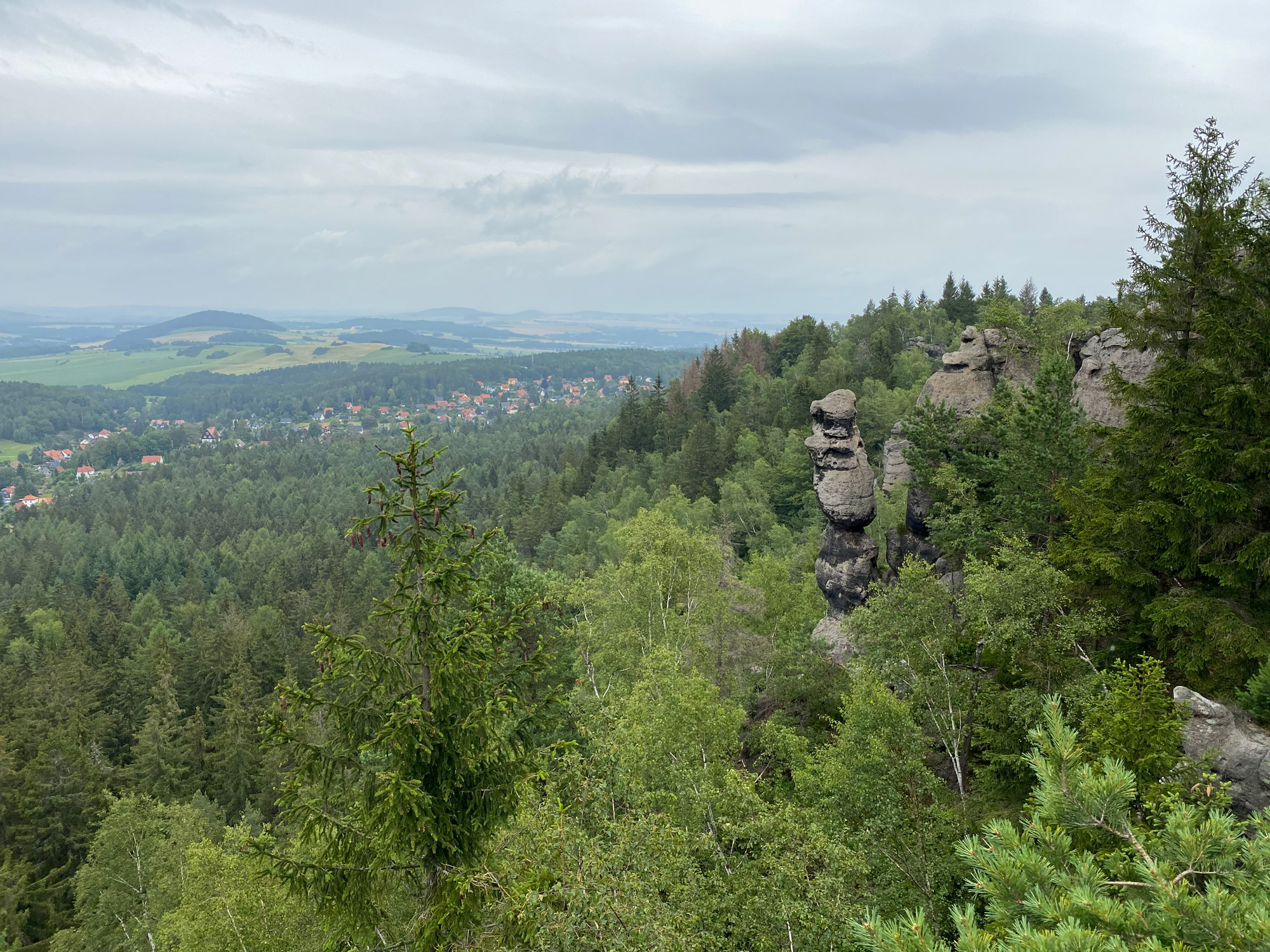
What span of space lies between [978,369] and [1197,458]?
2074 cm

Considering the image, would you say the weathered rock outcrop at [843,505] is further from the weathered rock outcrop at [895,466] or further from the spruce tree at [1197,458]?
the spruce tree at [1197,458]

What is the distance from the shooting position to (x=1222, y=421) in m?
16.8

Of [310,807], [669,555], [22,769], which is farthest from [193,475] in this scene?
[310,807]

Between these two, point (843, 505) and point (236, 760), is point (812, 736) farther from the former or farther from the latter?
point (236, 760)

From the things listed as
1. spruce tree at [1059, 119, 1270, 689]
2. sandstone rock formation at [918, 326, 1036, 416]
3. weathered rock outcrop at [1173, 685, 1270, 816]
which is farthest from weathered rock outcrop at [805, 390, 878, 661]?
weathered rock outcrop at [1173, 685, 1270, 816]

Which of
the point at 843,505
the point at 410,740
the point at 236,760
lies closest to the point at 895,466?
the point at 843,505

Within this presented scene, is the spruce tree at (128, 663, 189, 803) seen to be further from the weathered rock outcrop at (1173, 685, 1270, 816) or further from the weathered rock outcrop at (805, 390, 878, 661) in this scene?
the weathered rock outcrop at (1173, 685, 1270, 816)

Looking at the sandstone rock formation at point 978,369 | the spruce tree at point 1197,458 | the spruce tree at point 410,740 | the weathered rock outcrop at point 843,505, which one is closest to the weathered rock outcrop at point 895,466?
the weathered rock outcrop at point 843,505

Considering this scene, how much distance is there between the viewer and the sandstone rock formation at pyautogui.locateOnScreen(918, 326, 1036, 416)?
35.8 m

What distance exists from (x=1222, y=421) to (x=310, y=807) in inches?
806

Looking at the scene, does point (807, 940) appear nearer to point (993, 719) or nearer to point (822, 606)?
point (993, 719)

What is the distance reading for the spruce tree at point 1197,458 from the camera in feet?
53.2

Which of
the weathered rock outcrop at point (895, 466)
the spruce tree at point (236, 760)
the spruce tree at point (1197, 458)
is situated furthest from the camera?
the spruce tree at point (236, 760)

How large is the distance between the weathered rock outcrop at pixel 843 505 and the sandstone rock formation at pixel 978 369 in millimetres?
4104
